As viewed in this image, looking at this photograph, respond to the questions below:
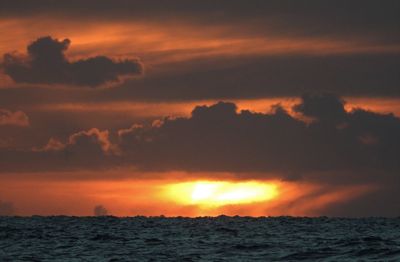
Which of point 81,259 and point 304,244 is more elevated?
point 304,244

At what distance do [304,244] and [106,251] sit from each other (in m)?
16.0

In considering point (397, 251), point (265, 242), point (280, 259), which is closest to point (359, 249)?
point (397, 251)

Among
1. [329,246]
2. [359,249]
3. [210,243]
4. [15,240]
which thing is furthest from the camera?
[15,240]

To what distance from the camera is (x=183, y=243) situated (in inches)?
2768

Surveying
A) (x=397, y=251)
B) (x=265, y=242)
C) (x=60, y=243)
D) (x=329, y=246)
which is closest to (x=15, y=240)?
(x=60, y=243)

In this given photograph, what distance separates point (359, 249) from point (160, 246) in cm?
1680

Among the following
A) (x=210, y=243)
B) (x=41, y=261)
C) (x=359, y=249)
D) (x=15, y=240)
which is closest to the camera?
(x=41, y=261)

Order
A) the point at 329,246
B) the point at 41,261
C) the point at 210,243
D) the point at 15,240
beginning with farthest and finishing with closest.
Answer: the point at 15,240
the point at 210,243
the point at 329,246
the point at 41,261

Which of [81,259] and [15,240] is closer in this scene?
[81,259]

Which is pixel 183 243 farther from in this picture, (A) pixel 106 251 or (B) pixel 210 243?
(A) pixel 106 251

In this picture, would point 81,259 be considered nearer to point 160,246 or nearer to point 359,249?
point 160,246

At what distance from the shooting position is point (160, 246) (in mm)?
66250

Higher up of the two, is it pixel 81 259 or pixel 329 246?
pixel 329 246

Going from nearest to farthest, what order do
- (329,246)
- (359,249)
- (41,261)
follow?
(41,261) → (359,249) → (329,246)
